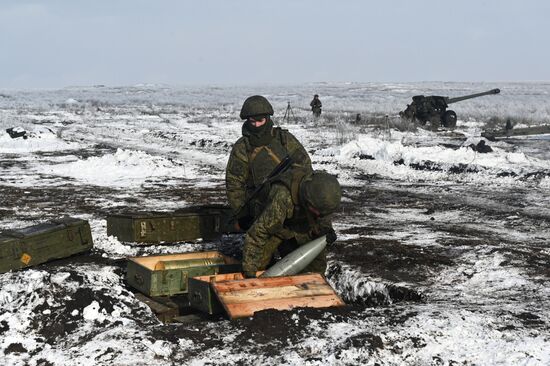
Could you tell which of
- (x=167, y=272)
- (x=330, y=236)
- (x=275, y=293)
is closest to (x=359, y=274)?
Answer: (x=330, y=236)

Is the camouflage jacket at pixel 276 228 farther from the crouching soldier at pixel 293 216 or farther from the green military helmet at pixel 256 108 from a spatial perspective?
the green military helmet at pixel 256 108

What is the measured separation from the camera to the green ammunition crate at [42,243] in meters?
6.68

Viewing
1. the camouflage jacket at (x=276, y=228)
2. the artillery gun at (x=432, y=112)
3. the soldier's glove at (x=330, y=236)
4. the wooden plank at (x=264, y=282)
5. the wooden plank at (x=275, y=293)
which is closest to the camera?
the wooden plank at (x=275, y=293)

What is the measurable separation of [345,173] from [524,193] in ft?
15.8

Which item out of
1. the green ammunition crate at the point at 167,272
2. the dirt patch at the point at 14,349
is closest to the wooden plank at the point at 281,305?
the green ammunition crate at the point at 167,272

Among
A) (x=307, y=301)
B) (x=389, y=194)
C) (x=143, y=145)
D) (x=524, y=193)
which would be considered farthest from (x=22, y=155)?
(x=307, y=301)

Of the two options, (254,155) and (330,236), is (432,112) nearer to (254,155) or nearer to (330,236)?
(254,155)

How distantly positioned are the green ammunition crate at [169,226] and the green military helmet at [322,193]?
3071 millimetres

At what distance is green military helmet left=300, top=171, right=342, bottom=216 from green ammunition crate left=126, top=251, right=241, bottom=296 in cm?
161

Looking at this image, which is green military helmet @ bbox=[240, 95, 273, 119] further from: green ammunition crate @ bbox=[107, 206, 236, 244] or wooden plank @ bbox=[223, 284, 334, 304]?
wooden plank @ bbox=[223, 284, 334, 304]

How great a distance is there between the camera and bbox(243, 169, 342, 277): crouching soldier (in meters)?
5.24

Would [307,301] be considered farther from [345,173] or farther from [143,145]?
[143,145]

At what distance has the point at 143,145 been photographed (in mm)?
23359

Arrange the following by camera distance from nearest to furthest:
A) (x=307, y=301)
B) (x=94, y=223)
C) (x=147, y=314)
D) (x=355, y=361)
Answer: (x=355, y=361) → (x=307, y=301) → (x=147, y=314) → (x=94, y=223)
